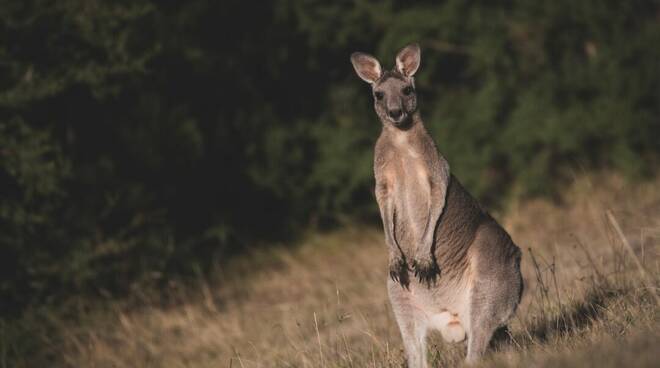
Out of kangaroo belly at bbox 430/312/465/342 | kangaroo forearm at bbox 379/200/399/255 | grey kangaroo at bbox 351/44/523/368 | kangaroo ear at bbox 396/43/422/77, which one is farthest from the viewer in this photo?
kangaroo ear at bbox 396/43/422/77

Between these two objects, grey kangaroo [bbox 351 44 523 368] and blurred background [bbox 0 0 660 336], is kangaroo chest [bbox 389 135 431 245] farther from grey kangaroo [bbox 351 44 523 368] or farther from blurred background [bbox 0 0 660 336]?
blurred background [bbox 0 0 660 336]

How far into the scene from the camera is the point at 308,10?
11.3m

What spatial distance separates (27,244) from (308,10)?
507cm

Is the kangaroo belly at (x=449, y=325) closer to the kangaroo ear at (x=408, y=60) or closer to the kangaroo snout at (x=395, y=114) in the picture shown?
the kangaroo snout at (x=395, y=114)

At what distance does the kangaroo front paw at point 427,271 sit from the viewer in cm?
490

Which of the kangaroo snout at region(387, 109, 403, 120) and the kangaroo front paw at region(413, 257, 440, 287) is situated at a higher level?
the kangaroo snout at region(387, 109, 403, 120)

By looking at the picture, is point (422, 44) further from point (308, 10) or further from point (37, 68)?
point (37, 68)

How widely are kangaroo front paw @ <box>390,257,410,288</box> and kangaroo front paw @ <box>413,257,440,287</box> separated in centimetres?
9

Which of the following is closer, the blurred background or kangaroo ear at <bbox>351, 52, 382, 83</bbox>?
kangaroo ear at <bbox>351, 52, 382, 83</bbox>

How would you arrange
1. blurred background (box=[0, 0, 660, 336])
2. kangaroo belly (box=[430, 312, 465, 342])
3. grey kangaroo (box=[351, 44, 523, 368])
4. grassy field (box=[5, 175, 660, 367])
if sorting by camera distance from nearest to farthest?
grassy field (box=[5, 175, 660, 367]), grey kangaroo (box=[351, 44, 523, 368]), kangaroo belly (box=[430, 312, 465, 342]), blurred background (box=[0, 0, 660, 336])

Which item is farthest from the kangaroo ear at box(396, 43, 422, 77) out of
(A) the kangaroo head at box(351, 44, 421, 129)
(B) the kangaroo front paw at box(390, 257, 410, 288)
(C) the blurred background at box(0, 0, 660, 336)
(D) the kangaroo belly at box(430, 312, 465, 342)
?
(C) the blurred background at box(0, 0, 660, 336)

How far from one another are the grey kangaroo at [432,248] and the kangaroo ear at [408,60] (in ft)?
0.87

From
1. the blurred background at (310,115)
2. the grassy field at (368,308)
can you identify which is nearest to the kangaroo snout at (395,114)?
the grassy field at (368,308)

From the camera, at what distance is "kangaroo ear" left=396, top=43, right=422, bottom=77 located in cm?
546
